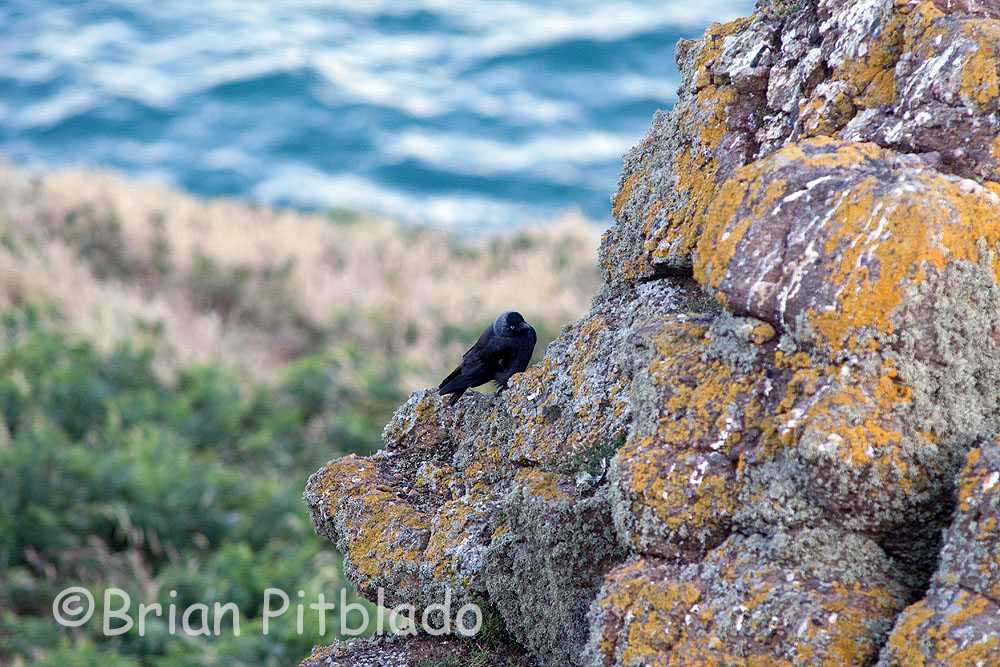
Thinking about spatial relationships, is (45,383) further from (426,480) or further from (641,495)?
(641,495)

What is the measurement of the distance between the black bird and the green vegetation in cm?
335

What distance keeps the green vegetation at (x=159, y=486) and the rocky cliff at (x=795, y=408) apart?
14.2 ft

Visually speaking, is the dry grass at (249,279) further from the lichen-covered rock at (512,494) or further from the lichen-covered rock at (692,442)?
the lichen-covered rock at (692,442)

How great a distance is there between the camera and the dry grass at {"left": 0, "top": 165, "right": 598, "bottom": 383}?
48.1 feet

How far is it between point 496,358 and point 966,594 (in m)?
2.75

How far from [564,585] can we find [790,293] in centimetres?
123

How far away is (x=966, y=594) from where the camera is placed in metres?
2.41

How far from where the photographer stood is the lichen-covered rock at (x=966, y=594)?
7.60 feet

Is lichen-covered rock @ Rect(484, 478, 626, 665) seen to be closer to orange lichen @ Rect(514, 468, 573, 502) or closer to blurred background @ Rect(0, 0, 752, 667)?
orange lichen @ Rect(514, 468, 573, 502)

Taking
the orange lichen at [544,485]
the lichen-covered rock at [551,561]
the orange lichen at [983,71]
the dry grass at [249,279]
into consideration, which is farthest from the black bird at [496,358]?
the dry grass at [249,279]

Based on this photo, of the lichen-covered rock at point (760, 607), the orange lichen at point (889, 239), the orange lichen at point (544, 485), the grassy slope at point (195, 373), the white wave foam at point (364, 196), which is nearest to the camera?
the lichen-covered rock at point (760, 607)

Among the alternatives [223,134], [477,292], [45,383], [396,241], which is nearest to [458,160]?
[223,134]

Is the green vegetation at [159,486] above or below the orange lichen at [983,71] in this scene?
below

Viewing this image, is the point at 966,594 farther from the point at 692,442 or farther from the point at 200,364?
the point at 200,364
